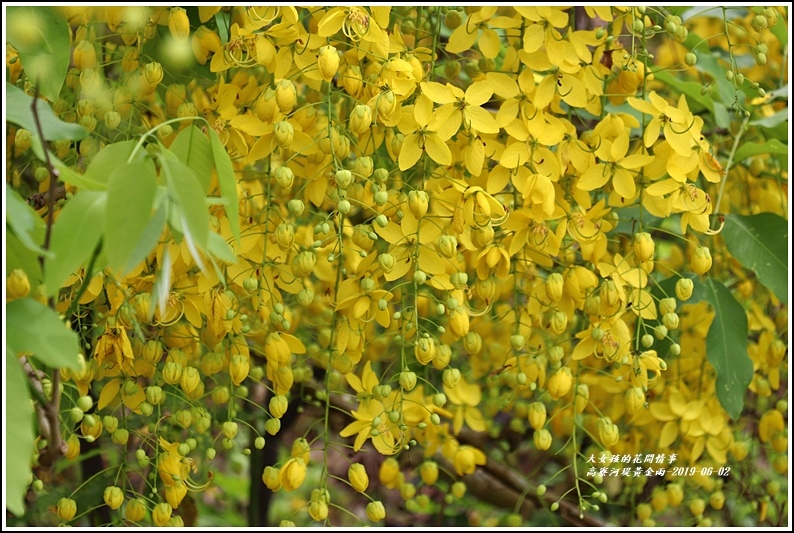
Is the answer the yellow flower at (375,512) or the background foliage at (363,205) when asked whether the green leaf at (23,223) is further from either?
the yellow flower at (375,512)

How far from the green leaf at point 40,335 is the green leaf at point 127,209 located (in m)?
0.07

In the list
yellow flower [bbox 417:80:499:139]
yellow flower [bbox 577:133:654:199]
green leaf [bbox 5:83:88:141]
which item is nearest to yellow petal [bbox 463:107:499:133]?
yellow flower [bbox 417:80:499:139]

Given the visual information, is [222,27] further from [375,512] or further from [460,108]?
[375,512]

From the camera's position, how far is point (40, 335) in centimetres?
57

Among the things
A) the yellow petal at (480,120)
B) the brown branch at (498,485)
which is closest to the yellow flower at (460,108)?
the yellow petal at (480,120)

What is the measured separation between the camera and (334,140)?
816 millimetres

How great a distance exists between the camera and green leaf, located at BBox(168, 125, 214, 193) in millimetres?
717

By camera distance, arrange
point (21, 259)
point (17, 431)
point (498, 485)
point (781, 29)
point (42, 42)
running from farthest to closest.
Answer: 1. point (498, 485)
2. point (781, 29)
3. point (42, 42)
4. point (21, 259)
5. point (17, 431)

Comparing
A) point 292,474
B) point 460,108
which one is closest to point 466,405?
point 292,474

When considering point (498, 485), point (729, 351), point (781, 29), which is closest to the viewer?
point (729, 351)

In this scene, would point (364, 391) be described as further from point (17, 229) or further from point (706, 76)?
point (706, 76)

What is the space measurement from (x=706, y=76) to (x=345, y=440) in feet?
2.77

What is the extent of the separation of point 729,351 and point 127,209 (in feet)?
2.30

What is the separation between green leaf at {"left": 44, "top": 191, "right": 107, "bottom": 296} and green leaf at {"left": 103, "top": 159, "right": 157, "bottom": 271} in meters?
0.02
